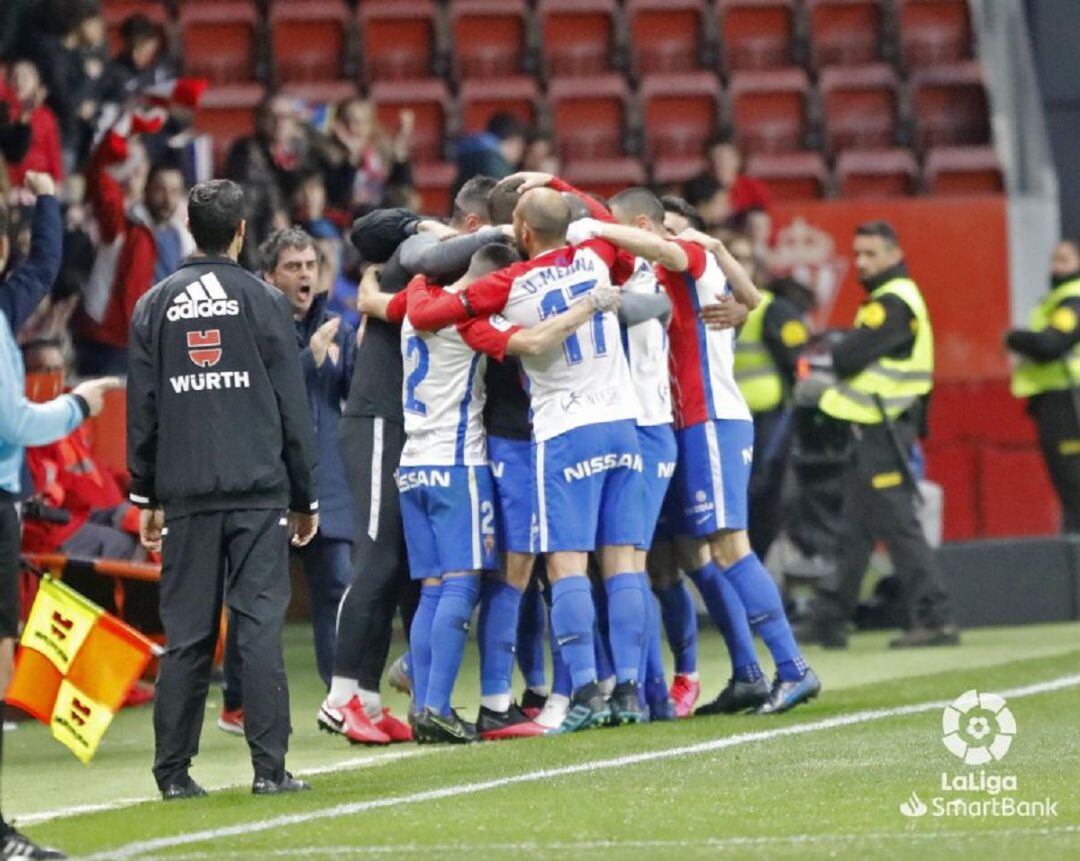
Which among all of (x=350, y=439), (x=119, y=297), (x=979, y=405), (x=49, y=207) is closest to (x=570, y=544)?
(x=350, y=439)

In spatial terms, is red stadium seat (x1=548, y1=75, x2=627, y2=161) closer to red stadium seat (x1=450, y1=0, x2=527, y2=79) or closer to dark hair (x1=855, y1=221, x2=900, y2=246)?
red stadium seat (x1=450, y1=0, x2=527, y2=79)

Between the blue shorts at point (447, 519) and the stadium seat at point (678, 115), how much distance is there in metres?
8.91

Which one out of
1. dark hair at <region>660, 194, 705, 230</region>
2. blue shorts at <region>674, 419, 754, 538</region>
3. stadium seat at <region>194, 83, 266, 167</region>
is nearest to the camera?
blue shorts at <region>674, 419, 754, 538</region>

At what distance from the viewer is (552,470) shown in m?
8.69

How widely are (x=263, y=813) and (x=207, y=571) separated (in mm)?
799

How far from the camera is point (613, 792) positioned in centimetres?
707

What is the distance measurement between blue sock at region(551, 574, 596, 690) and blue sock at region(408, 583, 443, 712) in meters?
0.43

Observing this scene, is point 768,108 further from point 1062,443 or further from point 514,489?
point 514,489

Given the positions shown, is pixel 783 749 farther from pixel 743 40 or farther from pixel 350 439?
pixel 743 40

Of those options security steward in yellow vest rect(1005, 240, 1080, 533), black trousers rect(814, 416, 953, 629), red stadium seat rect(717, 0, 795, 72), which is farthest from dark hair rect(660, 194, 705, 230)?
red stadium seat rect(717, 0, 795, 72)

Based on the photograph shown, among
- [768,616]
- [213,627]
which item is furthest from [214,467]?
[768,616]

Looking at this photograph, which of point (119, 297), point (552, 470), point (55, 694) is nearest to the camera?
point (55, 694)

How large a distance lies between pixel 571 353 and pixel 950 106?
9798 millimetres

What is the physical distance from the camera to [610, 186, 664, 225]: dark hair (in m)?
9.30
